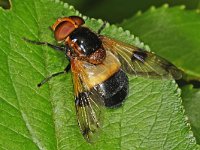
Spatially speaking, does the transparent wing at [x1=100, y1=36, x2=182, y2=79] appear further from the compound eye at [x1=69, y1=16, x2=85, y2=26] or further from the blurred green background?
the blurred green background

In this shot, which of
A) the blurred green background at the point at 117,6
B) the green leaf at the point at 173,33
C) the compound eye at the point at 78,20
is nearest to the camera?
the compound eye at the point at 78,20

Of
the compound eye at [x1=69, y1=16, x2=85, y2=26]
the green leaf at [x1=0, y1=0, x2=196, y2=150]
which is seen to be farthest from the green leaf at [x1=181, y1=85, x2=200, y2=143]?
the compound eye at [x1=69, y1=16, x2=85, y2=26]

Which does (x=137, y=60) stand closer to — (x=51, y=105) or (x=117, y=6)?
(x=51, y=105)

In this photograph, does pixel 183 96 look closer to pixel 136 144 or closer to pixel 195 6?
pixel 136 144

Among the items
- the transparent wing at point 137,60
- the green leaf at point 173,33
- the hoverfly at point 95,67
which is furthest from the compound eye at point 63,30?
the green leaf at point 173,33

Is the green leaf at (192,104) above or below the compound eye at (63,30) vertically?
below

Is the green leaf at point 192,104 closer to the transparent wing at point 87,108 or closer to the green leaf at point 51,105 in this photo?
the green leaf at point 51,105

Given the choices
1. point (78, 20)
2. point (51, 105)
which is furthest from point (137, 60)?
point (51, 105)
